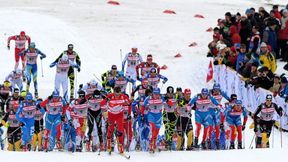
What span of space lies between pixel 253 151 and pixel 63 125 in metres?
5.25

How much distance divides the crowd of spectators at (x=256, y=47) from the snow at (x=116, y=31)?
1.61 metres

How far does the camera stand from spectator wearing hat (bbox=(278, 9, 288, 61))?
75.6 feet

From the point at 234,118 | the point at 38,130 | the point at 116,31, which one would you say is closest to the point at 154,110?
the point at 234,118

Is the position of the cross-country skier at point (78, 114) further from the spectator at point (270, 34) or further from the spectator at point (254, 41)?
the spectator at point (270, 34)

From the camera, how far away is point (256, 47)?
22.8 meters

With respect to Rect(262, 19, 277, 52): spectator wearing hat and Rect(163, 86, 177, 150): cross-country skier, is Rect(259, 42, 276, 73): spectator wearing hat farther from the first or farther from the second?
Rect(163, 86, 177, 150): cross-country skier

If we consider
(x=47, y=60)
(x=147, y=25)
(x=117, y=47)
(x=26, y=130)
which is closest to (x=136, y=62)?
(x=47, y=60)

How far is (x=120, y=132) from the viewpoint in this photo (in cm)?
1596

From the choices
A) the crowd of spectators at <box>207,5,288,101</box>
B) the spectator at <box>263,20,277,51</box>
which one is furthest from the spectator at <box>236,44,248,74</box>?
the spectator at <box>263,20,277,51</box>

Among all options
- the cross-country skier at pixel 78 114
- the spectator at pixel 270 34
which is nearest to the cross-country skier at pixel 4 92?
the cross-country skier at pixel 78 114

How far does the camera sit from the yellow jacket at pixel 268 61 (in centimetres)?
2098

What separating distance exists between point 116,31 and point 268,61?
13410mm

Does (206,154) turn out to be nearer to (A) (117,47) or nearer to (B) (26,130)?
(B) (26,130)

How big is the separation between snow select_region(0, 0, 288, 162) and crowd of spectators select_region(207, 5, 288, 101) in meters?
1.61
